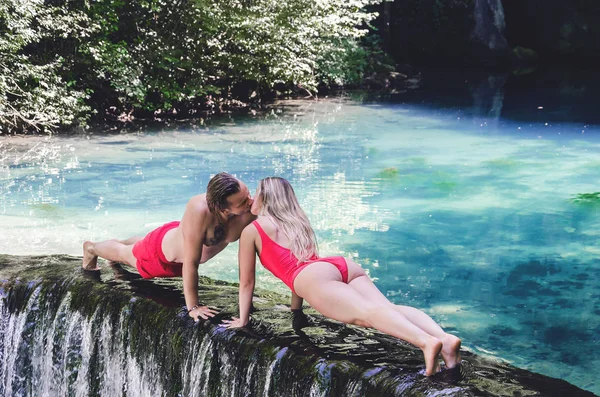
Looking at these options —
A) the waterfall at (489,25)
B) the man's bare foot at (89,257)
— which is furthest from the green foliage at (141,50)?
the waterfall at (489,25)

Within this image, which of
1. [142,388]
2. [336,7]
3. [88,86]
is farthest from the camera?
[336,7]

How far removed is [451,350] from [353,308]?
56cm

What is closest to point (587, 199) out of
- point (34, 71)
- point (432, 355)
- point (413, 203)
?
point (413, 203)

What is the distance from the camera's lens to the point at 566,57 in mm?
33000

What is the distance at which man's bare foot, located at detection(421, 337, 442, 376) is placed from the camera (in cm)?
336

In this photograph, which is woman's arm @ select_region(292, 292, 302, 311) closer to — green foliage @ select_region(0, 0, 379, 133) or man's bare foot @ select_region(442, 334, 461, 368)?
man's bare foot @ select_region(442, 334, 461, 368)

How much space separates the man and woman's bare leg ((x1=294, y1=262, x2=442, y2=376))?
0.70 metres

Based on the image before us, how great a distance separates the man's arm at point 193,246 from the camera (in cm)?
442

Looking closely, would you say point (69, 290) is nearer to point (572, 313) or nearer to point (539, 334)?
point (539, 334)

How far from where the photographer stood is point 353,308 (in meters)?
3.77

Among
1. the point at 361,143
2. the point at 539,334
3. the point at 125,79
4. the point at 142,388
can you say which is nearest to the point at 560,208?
the point at 539,334

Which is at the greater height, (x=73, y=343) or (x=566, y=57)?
(x=566, y=57)

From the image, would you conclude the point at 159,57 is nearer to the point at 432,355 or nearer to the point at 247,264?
the point at 247,264

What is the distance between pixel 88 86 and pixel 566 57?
2424 cm
